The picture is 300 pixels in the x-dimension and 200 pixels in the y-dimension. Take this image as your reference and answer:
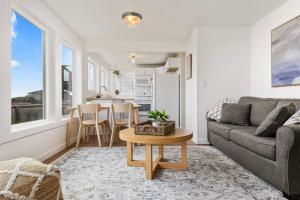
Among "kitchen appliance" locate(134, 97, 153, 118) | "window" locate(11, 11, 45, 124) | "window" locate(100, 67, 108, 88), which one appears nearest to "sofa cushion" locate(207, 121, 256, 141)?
"window" locate(11, 11, 45, 124)

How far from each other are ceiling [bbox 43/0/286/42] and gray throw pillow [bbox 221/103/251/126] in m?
1.55

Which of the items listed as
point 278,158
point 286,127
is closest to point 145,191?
point 278,158

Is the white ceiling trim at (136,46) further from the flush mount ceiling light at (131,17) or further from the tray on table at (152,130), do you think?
the tray on table at (152,130)

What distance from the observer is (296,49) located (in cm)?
275

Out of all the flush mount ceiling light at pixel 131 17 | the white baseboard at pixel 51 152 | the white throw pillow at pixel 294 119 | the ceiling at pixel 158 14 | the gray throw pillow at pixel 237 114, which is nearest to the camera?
the white throw pillow at pixel 294 119

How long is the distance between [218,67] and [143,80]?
410cm

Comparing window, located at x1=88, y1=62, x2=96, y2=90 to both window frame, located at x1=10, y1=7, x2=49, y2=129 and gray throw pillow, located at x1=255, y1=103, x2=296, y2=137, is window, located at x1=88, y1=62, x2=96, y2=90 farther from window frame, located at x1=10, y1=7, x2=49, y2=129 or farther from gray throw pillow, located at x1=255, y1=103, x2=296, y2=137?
Answer: gray throw pillow, located at x1=255, y1=103, x2=296, y2=137

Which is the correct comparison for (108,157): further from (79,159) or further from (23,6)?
(23,6)

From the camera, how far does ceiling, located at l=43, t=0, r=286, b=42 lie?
2.99 meters

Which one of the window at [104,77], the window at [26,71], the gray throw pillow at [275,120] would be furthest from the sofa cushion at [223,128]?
the window at [104,77]

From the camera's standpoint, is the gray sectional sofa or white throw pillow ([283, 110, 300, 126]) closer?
the gray sectional sofa

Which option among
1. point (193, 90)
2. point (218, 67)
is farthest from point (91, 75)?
point (218, 67)

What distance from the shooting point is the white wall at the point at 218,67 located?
4.01m

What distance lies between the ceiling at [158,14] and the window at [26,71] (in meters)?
0.55
